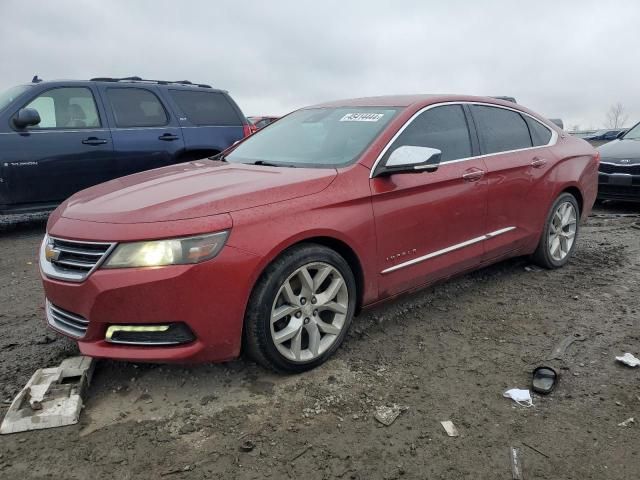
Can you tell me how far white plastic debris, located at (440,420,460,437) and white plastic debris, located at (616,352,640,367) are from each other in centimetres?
125

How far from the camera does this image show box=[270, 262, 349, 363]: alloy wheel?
291 cm

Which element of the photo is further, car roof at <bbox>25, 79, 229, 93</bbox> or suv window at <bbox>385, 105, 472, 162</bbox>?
car roof at <bbox>25, 79, 229, 93</bbox>

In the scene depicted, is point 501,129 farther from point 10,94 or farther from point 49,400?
point 10,94

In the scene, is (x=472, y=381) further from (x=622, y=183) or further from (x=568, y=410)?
(x=622, y=183)

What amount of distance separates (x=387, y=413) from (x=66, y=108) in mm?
5680

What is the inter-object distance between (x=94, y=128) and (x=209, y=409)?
16.5 feet

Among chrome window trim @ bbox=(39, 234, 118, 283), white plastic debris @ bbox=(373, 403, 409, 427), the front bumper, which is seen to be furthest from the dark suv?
white plastic debris @ bbox=(373, 403, 409, 427)

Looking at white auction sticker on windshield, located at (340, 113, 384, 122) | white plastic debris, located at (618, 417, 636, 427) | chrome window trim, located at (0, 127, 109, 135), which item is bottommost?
white plastic debris, located at (618, 417, 636, 427)

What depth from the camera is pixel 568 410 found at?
2680 millimetres

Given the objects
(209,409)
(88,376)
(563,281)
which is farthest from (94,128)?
(563,281)

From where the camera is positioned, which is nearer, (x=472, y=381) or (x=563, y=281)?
(x=472, y=381)

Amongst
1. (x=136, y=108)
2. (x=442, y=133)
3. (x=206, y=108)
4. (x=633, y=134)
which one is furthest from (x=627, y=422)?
(x=633, y=134)

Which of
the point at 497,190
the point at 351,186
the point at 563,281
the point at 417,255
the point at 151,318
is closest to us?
the point at 151,318

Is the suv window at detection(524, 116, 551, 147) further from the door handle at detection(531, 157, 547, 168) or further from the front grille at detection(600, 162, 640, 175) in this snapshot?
the front grille at detection(600, 162, 640, 175)
